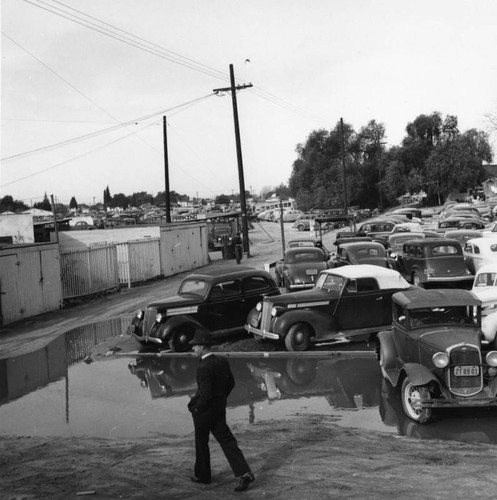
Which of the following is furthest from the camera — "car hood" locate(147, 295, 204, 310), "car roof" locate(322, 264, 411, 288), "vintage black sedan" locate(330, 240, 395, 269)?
"vintage black sedan" locate(330, 240, 395, 269)

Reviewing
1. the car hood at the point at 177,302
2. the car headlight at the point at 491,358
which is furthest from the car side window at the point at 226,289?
the car headlight at the point at 491,358

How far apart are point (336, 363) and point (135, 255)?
1600 cm

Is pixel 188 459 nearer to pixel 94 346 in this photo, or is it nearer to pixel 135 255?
pixel 94 346

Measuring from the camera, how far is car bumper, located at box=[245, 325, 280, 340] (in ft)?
41.4

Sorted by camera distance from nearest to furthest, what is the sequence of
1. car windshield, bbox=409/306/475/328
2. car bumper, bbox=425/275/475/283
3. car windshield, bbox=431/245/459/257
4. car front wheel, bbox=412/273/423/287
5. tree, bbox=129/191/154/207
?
car windshield, bbox=409/306/475/328, car bumper, bbox=425/275/475/283, car windshield, bbox=431/245/459/257, car front wheel, bbox=412/273/423/287, tree, bbox=129/191/154/207

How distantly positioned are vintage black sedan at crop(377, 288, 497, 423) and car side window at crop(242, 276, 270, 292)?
5.19 meters

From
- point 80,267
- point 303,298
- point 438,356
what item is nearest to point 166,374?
point 303,298

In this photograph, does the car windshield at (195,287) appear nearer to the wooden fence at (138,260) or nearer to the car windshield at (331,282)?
the car windshield at (331,282)

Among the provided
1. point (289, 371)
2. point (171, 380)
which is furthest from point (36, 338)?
point (289, 371)

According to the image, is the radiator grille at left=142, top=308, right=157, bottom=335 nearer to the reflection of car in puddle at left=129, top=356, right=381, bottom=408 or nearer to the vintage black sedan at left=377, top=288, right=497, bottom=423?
the reflection of car in puddle at left=129, top=356, right=381, bottom=408

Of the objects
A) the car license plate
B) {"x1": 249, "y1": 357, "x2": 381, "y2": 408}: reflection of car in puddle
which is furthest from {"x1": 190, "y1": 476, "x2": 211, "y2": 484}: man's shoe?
the car license plate

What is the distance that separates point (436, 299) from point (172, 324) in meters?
6.06

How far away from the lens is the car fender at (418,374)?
26.9 feet

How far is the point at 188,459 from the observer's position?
6910mm
